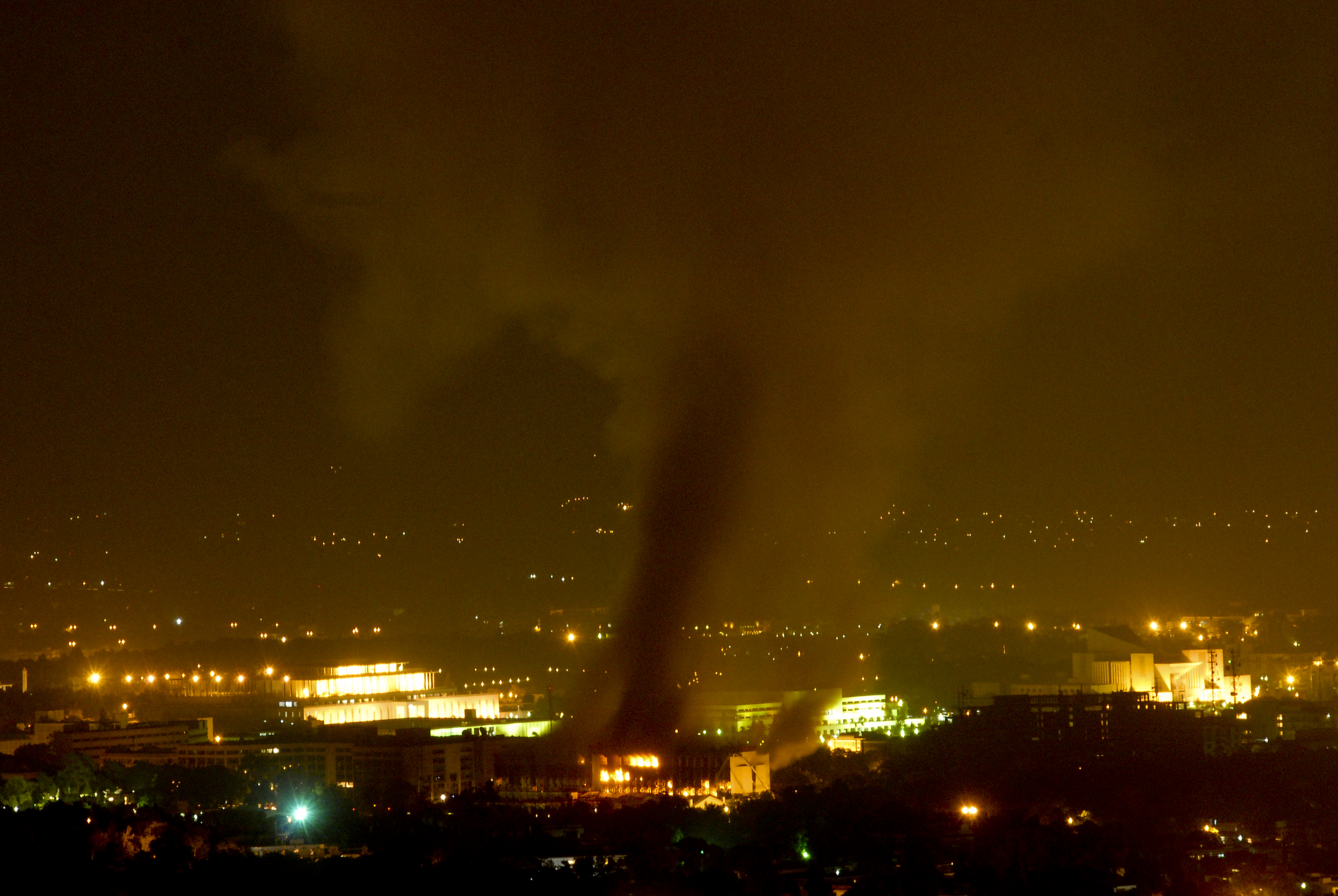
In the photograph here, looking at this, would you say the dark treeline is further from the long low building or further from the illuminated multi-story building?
the illuminated multi-story building

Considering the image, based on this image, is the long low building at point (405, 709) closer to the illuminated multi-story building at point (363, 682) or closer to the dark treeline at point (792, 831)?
the illuminated multi-story building at point (363, 682)

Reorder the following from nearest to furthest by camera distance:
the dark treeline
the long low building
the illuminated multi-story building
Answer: the dark treeline < the long low building < the illuminated multi-story building

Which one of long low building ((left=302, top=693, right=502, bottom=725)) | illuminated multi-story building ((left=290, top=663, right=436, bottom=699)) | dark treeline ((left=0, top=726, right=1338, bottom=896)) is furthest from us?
illuminated multi-story building ((left=290, top=663, right=436, bottom=699))

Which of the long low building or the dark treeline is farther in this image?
the long low building

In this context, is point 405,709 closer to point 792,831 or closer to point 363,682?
point 363,682

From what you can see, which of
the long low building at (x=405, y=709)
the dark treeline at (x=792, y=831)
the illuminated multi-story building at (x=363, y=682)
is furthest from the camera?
the illuminated multi-story building at (x=363, y=682)

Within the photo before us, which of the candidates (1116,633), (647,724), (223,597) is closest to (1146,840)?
(647,724)

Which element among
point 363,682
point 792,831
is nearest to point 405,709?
point 363,682

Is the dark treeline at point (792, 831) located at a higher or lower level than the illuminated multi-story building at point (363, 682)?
lower

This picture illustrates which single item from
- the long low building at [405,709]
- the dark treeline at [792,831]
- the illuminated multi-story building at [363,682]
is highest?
the illuminated multi-story building at [363,682]

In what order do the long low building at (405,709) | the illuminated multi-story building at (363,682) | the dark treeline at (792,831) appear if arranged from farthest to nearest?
1. the illuminated multi-story building at (363,682)
2. the long low building at (405,709)
3. the dark treeline at (792,831)

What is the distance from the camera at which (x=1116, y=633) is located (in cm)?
3809

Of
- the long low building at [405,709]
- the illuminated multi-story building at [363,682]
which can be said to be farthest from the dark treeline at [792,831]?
the illuminated multi-story building at [363,682]

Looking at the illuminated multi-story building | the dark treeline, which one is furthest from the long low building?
the dark treeline
